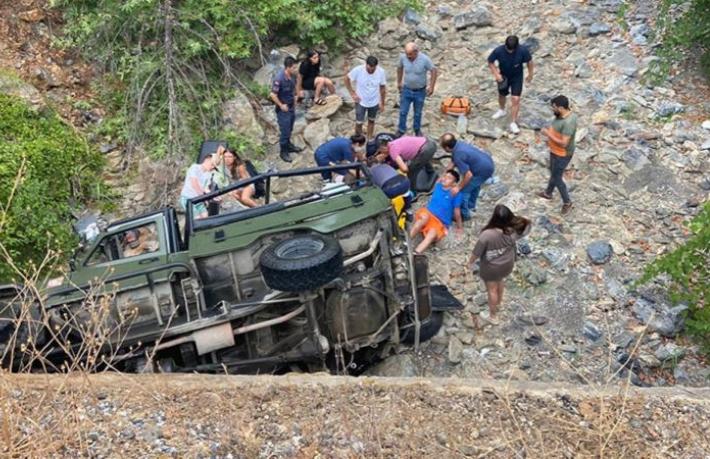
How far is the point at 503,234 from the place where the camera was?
18.4ft

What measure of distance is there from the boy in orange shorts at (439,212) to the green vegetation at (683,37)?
429 cm

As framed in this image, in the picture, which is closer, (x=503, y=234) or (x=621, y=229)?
(x=503, y=234)

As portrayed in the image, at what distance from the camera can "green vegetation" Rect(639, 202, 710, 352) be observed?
18.1 feet

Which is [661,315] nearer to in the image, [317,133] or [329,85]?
[317,133]

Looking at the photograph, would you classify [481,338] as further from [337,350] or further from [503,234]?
[337,350]

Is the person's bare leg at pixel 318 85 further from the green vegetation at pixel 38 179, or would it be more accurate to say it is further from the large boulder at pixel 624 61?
the large boulder at pixel 624 61

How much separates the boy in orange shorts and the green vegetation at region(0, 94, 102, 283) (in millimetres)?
3915

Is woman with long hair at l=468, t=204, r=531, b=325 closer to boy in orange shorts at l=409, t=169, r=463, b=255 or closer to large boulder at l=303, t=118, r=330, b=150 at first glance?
boy in orange shorts at l=409, t=169, r=463, b=255

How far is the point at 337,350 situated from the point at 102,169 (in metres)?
5.17

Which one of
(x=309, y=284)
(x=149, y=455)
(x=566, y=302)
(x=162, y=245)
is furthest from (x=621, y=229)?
(x=149, y=455)

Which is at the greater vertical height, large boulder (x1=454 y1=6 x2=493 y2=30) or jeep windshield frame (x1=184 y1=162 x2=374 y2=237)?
large boulder (x1=454 y1=6 x2=493 y2=30)

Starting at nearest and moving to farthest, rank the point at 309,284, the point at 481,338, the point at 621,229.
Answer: the point at 309,284 < the point at 481,338 < the point at 621,229

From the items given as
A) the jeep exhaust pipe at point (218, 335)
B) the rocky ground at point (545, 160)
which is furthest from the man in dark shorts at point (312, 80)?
the jeep exhaust pipe at point (218, 335)

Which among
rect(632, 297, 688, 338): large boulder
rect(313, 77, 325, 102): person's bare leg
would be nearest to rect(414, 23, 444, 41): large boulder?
rect(313, 77, 325, 102): person's bare leg
